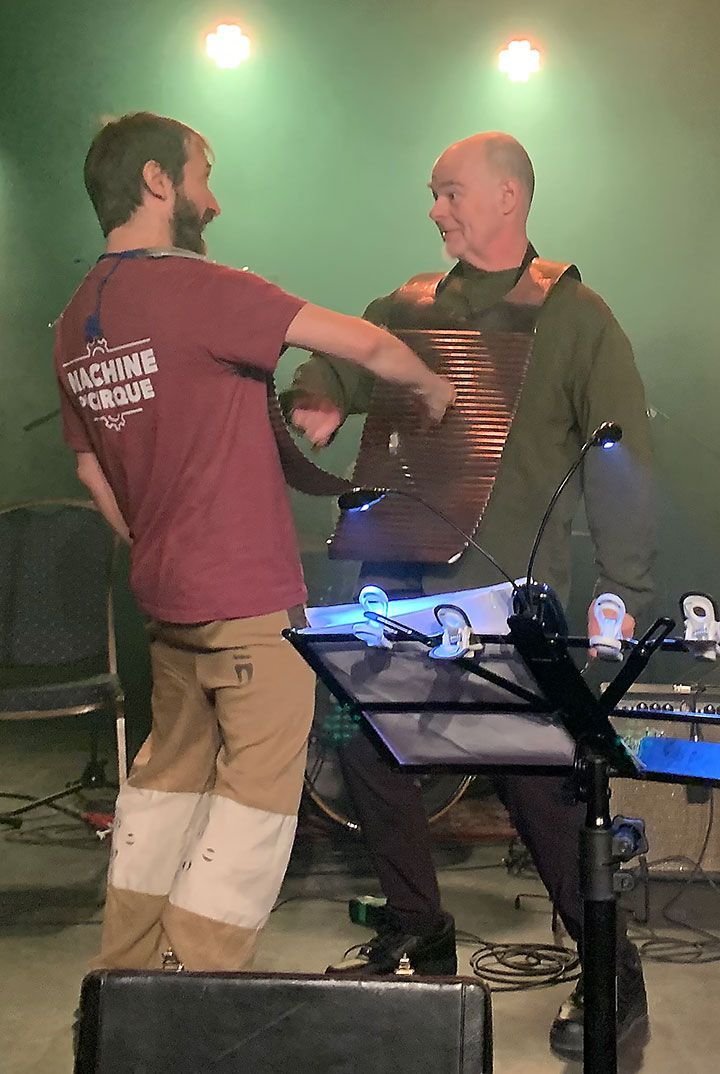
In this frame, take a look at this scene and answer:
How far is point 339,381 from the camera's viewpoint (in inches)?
95.3

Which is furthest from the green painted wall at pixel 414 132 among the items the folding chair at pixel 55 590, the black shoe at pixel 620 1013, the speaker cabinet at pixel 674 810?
the black shoe at pixel 620 1013

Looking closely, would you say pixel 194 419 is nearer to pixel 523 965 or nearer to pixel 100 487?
pixel 100 487

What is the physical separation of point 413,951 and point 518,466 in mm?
942

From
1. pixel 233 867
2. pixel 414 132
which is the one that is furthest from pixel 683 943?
pixel 414 132

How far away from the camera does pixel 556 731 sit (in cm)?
140

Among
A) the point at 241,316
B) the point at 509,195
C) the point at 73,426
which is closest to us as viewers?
the point at 241,316

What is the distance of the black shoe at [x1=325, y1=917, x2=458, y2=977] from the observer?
7.72 feet

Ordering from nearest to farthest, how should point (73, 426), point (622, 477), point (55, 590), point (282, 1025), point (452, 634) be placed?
point (452, 634) < point (282, 1025) < point (73, 426) < point (622, 477) < point (55, 590)

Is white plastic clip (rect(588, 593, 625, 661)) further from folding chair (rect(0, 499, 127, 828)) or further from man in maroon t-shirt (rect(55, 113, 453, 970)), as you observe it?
folding chair (rect(0, 499, 127, 828))

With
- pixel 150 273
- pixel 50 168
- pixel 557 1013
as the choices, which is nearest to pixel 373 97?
pixel 50 168

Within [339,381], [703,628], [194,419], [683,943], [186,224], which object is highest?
[186,224]

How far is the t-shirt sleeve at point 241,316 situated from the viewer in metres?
1.84

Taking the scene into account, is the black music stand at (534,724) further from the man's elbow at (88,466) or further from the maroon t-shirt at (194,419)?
the man's elbow at (88,466)

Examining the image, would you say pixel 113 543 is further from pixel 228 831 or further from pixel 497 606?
pixel 497 606
